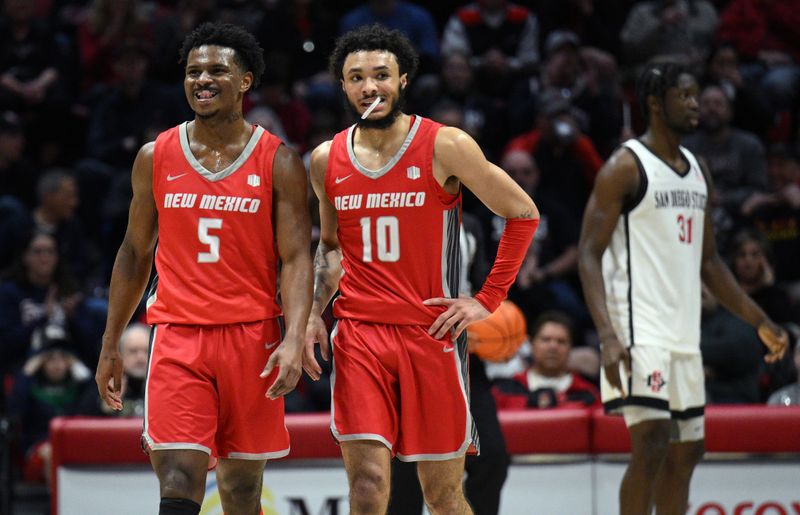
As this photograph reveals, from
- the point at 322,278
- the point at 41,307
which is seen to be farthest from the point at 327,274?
the point at 41,307

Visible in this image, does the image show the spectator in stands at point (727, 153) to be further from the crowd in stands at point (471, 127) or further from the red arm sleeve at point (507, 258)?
the red arm sleeve at point (507, 258)

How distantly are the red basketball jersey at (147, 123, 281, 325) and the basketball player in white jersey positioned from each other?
1793 millimetres

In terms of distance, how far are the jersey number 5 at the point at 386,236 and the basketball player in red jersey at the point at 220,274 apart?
0.25m

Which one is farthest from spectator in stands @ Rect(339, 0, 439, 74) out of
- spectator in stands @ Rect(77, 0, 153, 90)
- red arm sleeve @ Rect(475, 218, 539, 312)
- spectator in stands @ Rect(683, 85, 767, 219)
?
red arm sleeve @ Rect(475, 218, 539, 312)

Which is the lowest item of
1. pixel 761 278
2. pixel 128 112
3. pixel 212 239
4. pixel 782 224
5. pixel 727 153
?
pixel 761 278

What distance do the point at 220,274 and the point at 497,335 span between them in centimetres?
199

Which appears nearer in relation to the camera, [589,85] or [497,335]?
[497,335]

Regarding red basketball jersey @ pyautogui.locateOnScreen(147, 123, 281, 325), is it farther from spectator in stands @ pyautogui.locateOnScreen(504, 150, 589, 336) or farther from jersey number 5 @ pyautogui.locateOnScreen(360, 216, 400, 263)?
spectator in stands @ pyautogui.locateOnScreen(504, 150, 589, 336)

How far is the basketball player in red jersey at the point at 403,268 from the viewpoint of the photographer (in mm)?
5008

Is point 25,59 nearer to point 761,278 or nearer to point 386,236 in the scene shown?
point 761,278

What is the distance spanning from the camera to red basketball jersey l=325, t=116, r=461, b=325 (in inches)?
199

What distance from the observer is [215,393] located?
4.90 m

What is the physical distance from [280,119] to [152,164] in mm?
6178

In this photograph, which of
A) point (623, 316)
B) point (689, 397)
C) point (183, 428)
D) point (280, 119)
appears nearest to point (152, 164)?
point (183, 428)
